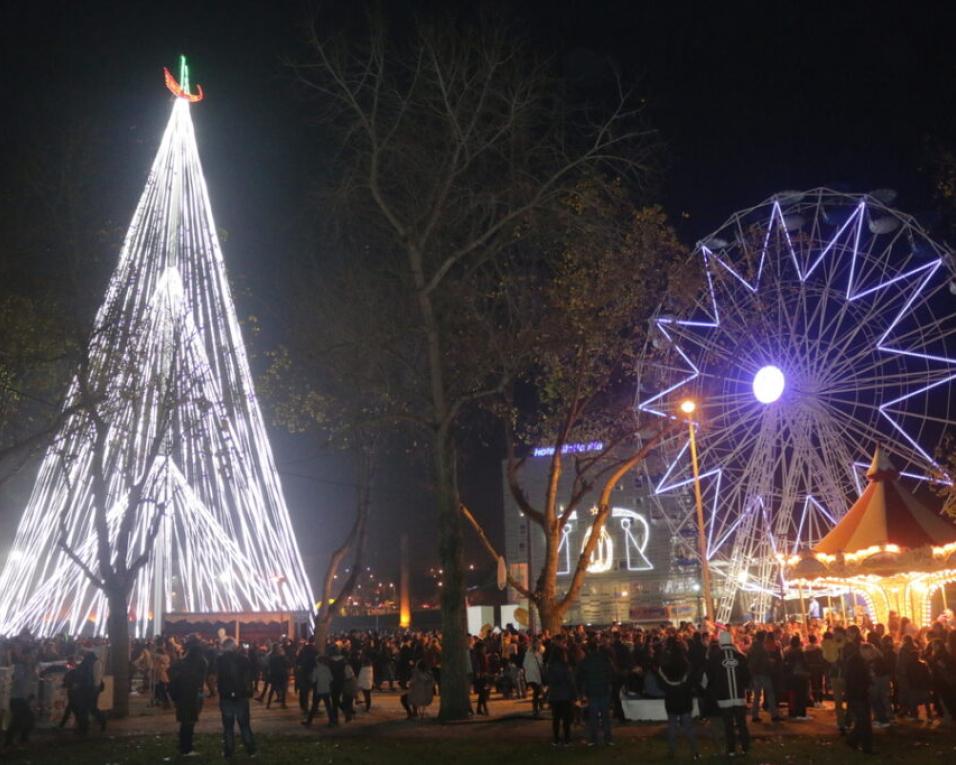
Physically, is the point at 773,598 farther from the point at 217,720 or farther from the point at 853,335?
the point at 217,720

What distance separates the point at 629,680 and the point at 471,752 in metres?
5.47

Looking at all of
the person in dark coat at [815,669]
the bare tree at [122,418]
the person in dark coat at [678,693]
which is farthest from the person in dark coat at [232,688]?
the person in dark coat at [815,669]

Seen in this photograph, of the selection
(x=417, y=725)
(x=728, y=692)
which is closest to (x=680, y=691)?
(x=728, y=692)

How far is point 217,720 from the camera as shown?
21.0 metres

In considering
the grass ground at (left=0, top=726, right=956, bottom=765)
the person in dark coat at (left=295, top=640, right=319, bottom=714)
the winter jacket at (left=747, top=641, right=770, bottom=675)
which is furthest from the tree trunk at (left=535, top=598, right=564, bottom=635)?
the grass ground at (left=0, top=726, right=956, bottom=765)

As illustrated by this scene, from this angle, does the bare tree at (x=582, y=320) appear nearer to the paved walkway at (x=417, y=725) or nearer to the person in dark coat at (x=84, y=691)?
the paved walkway at (x=417, y=725)

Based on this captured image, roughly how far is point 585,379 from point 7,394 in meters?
13.2

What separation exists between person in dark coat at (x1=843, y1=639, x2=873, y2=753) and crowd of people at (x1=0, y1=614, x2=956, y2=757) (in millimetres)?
19

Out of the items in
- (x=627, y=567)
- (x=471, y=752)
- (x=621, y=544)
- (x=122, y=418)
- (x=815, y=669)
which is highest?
(x=122, y=418)

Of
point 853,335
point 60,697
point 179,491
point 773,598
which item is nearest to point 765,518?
point 853,335

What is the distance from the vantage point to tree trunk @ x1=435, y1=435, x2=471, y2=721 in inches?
742

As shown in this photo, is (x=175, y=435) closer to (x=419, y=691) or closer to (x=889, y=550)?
(x=419, y=691)

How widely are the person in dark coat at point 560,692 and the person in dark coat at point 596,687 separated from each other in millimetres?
242

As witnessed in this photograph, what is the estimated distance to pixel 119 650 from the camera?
22016 millimetres
